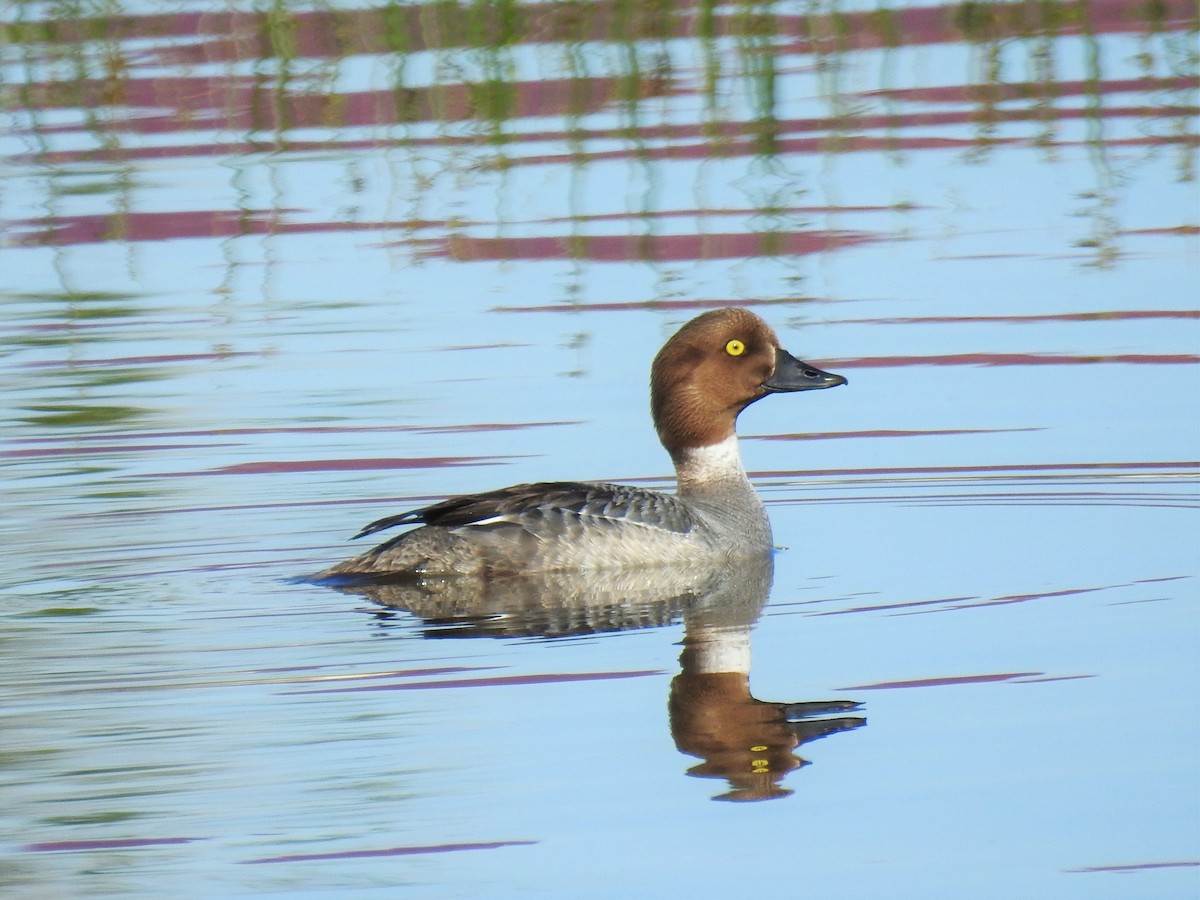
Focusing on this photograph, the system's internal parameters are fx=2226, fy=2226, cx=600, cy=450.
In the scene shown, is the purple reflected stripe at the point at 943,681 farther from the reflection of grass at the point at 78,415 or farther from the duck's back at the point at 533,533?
the reflection of grass at the point at 78,415

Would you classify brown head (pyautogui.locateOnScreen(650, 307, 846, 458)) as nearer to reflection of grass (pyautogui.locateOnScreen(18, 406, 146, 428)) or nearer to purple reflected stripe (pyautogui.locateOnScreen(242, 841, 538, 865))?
reflection of grass (pyautogui.locateOnScreen(18, 406, 146, 428))

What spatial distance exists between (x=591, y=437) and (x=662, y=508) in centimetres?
136

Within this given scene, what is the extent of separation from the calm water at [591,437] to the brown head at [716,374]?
0.45 meters

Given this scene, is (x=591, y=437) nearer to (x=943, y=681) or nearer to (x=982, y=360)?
(x=982, y=360)

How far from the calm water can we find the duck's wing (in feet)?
0.83

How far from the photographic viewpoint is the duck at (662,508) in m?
7.78

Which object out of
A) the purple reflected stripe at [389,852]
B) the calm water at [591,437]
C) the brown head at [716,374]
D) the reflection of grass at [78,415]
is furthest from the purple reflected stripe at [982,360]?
the purple reflected stripe at [389,852]

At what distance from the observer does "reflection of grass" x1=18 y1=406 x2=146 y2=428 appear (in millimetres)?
9688

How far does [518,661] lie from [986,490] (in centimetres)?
257

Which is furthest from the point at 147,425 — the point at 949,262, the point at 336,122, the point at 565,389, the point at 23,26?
the point at 23,26

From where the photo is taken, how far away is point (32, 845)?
5.20 metres

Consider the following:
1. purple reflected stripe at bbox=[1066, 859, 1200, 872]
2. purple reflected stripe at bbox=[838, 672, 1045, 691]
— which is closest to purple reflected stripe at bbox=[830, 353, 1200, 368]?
purple reflected stripe at bbox=[838, 672, 1045, 691]

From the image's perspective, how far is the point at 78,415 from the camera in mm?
9789

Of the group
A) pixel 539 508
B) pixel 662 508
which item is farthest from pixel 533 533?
pixel 662 508
